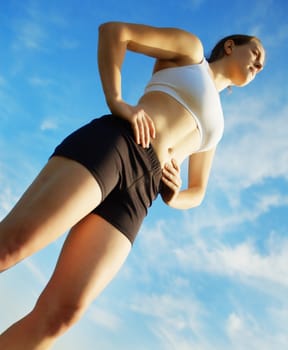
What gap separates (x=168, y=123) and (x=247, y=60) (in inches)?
34.8

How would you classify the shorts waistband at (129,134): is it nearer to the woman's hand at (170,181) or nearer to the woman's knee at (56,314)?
the woman's hand at (170,181)

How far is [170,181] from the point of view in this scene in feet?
10.3

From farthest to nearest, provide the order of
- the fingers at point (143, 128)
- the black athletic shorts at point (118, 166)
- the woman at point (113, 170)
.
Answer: the fingers at point (143, 128), the black athletic shorts at point (118, 166), the woman at point (113, 170)

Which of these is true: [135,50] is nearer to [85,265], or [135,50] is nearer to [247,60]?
[247,60]

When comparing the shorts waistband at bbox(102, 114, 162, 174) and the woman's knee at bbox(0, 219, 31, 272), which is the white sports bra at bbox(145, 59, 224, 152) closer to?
the shorts waistband at bbox(102, 114, 162, 174)

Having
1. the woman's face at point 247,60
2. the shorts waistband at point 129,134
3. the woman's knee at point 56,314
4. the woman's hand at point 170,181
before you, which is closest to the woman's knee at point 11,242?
the woman's knee at point 56,314

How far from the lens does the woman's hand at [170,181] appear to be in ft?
10.0

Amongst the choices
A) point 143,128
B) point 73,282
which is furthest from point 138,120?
point 73,282

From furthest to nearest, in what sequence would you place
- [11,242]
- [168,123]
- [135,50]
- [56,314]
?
[135,50] → [168,123] → [56,314] → [11,242]

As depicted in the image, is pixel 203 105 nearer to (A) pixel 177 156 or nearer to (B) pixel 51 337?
(A) pixel 177 156

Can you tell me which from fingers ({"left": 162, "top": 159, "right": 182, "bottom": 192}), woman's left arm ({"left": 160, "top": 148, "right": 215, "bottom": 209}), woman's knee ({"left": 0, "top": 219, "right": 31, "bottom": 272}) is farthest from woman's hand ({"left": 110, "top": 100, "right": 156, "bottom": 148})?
woman's knee ({"left": 0, "top": 219, "right": 31, "bottom": 272})

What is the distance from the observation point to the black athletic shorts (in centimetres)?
250

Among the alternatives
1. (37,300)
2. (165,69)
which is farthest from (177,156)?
(37,300)

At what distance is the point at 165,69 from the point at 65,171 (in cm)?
111
